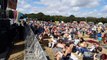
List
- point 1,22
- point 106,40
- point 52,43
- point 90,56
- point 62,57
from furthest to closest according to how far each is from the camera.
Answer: point 106,40 → point 52,43 → point 1,22 → point 90,56 → point 62,57

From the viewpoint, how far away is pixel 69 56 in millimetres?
12547

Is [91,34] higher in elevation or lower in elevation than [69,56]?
lower

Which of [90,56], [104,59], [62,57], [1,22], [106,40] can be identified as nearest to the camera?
[62,57]

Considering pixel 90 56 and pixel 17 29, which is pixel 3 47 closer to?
pixel 90 56

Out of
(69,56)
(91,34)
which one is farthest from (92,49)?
(91,34)

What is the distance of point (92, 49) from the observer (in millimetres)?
17953

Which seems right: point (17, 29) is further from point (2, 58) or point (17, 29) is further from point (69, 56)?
point (69, 56)

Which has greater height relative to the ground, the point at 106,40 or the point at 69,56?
the point at 69,56

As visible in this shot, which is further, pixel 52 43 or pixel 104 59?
pixel 52 43

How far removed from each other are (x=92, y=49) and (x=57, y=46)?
9.69 feet

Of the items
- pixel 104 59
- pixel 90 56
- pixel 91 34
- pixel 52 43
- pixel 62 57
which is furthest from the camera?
pixel 91 34

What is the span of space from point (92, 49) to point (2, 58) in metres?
6.19

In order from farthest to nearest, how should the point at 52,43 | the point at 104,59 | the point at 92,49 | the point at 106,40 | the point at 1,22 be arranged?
the point at 106,40
the point at 52,43
the point at 1,22
the point at 92,49
the point at 104,59

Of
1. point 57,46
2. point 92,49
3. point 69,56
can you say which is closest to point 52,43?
point 57,46
